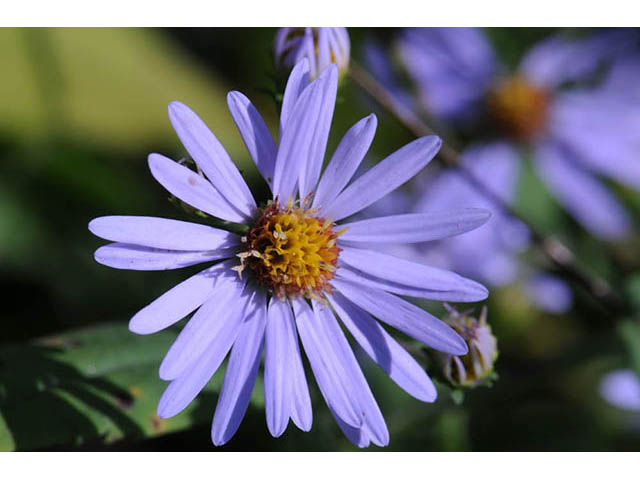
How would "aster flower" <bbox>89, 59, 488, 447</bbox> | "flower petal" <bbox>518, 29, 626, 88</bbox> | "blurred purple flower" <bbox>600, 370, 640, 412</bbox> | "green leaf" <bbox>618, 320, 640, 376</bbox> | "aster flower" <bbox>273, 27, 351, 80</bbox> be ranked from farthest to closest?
"flower petal" <bbox>518, 29, 626, 88</bbox> → "blurred purple flower" <bbox>600, 370, 640, 412</bbox> → "green leaf" <bbox>618, 320, 640, 376</bbox> → "aster flower" <bbox>273, 27, 351, 80</bbox> → "aster flower" <bbox>89, 59, 488, 447</bbox>

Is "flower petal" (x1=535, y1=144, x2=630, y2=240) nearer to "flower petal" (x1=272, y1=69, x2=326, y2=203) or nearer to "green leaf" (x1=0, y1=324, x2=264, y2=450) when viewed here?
"green leaf" (x1=0, y1=324, x2=264, y2=450)

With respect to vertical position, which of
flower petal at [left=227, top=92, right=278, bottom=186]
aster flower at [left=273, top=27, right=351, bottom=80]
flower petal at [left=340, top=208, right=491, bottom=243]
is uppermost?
aster flower at [left=273, top=27, right=351, bottom=80]

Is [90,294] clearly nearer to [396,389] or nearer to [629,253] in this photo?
[396,389]

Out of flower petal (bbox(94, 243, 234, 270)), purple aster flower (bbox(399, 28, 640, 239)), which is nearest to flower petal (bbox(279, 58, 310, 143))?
flower petal (bbox(94, 243, 234, 270))

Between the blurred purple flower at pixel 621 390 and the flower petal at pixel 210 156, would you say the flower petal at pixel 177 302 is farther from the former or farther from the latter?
the blurred purple flower at pixel 621 390

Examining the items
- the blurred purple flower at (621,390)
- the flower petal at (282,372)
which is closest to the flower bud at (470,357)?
the flower petal at (282,372)
